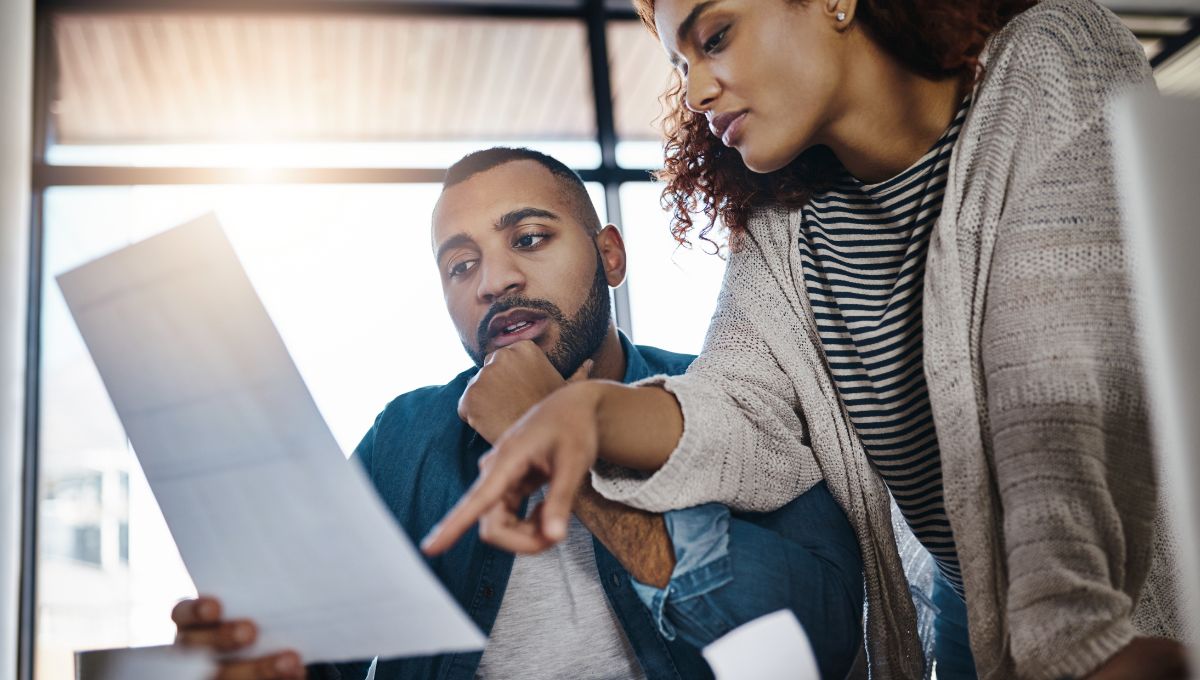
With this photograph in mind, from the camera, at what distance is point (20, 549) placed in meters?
2.27

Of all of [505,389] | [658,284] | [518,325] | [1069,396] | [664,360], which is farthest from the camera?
[658,284]

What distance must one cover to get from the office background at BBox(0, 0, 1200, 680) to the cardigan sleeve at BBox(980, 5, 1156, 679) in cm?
127

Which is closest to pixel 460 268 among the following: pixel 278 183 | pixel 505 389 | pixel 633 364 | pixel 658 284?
pixel 633 364

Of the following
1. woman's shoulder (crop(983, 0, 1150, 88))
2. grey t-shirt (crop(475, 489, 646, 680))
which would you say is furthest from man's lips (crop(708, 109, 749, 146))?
grey t-shirt (crop(475, 489, 646, 680))

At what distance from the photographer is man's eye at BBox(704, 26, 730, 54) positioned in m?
0.93

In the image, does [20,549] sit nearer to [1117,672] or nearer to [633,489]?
[633,489]

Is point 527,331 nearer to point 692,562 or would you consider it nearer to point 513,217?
point 513,217

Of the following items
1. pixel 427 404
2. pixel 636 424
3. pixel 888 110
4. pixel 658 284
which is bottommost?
pixel 636 424

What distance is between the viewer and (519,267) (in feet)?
3.89

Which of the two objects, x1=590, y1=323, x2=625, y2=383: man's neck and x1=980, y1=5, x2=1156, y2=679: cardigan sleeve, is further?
x1=590, y1=323, x2=625, y2=383: man's neck

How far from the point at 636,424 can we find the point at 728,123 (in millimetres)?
379

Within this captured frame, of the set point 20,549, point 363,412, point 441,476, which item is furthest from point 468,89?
point 441,476

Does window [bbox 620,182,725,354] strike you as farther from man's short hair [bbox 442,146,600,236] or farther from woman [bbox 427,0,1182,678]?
woman [bbox 427,0,1182,678]

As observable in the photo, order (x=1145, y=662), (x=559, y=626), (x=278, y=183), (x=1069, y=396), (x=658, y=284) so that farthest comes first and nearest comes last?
(x=278, y=183) < (x=658, y=284) < (x=559, y=626) < (x=1069, y=396) < (x=1145, y=662)
